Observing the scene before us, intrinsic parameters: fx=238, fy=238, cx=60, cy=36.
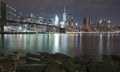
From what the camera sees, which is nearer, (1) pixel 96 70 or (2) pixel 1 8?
(1) pixel 96 70

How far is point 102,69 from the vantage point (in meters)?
6.88

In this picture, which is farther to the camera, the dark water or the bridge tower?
the bridge tower

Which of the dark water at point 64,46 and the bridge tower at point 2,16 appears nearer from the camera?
the dark water at point 64,46

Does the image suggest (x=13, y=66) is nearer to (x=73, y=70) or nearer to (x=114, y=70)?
(x=73, y=70)

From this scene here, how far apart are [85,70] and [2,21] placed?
60.3 m

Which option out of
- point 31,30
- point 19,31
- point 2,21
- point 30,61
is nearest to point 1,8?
point 2,21

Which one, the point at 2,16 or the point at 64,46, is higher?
the point at 2,16

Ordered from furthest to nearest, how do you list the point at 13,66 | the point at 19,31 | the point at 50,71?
the point at 19,31 < the point at 13,66 < the point at 50,71

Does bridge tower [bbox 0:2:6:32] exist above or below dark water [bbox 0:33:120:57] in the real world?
above

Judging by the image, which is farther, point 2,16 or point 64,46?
point 2,16

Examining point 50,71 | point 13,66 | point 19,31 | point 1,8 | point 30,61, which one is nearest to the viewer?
point 50,71

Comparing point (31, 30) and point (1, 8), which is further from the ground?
point (1, 8)

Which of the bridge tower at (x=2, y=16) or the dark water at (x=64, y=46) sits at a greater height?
the bridge tower at (x=2, y=16)

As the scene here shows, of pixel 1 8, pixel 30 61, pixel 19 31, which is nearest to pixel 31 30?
pixel 19 31
